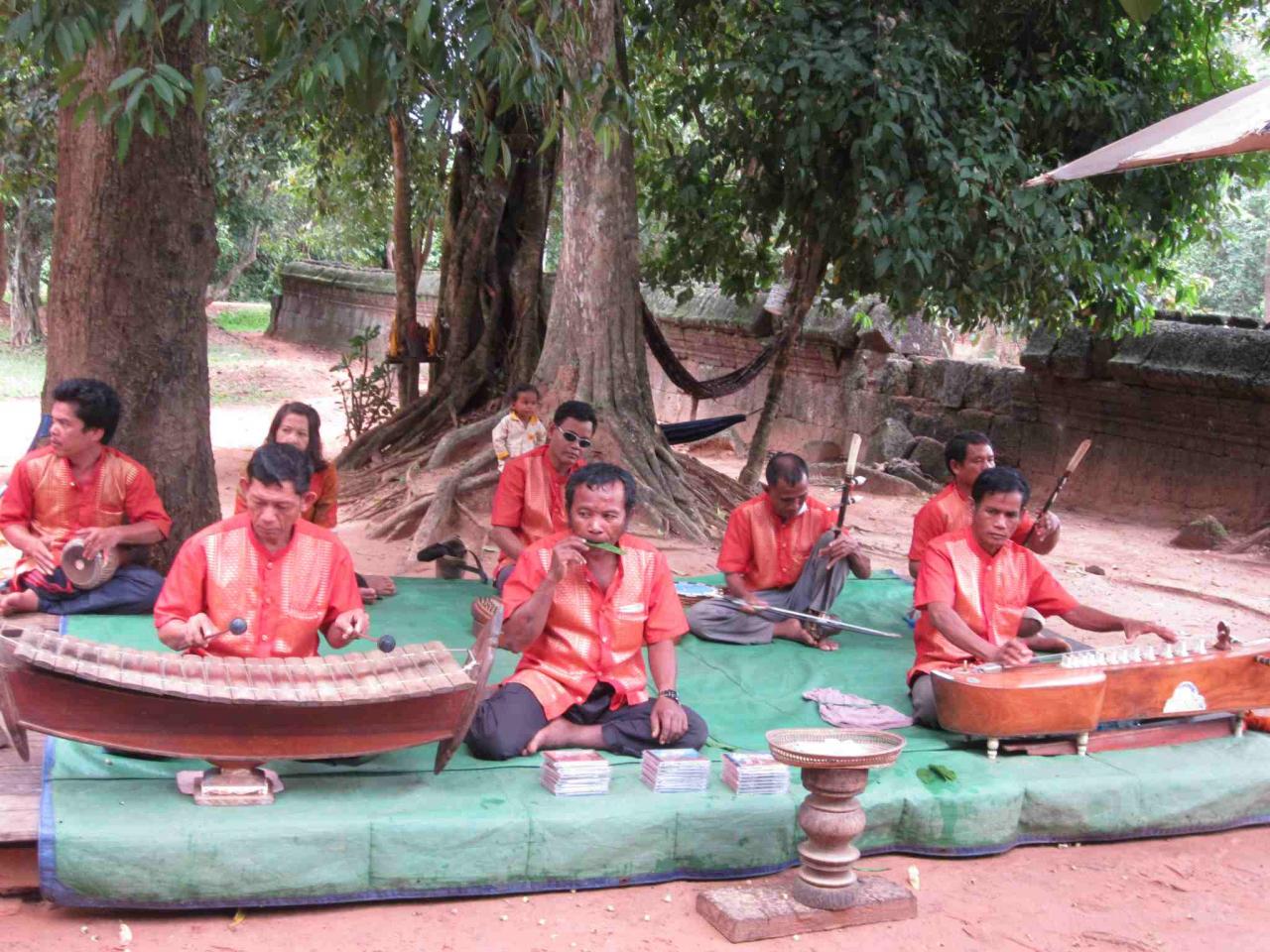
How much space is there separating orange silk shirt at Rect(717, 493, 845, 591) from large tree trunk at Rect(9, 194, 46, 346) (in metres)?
16.6

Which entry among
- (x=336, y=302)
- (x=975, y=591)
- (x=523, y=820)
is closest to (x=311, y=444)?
(x=523, y=820)

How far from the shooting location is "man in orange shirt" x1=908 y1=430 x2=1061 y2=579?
5.53 m

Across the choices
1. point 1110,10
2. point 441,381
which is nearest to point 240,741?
point 1110,10

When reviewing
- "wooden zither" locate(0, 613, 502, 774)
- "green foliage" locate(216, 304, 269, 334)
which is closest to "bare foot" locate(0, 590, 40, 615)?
"wooden zither" locate(0, 613, 502, 774)

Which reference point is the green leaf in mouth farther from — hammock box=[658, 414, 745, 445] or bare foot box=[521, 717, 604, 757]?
hammock box=[658, 414, 745, 445]

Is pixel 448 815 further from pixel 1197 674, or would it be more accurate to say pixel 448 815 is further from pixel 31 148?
pixel 31 148

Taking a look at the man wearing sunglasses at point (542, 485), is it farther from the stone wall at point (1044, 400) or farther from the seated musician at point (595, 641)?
the stone wall at point (1044, 400)

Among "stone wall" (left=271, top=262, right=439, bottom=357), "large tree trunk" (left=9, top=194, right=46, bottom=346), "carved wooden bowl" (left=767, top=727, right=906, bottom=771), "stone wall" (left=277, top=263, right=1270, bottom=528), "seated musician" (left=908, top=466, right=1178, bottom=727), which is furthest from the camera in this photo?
"stone wall" (left=271, top=262, right=439, bottom=357)

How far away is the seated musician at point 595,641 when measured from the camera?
4.01m

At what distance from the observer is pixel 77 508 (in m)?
5.05

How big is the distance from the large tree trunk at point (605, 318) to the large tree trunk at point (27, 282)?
13.9 meters

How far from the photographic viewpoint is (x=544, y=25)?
14.4ft

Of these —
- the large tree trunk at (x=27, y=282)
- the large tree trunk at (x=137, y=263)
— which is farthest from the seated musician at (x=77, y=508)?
the large tree trunk at (x=27, y=282)

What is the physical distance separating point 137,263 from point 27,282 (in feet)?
52.8
